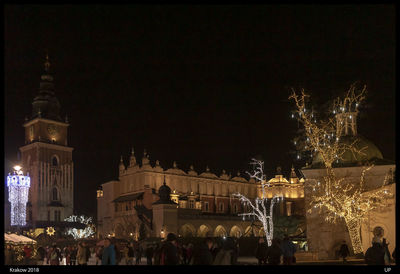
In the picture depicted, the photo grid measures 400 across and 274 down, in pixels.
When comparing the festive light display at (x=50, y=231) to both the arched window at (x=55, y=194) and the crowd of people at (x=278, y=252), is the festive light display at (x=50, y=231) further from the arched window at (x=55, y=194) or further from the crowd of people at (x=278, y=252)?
the crowd of people at (x=278, y=252)

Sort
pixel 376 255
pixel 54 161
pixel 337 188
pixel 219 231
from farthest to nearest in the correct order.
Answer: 1. pixel 54 161
2. pixel 219 231
3. pixel 337 188
4. pixel 376 255

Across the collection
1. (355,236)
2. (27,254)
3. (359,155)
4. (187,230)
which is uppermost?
(359,155)

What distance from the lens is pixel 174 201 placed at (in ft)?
182

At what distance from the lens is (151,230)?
153 feet

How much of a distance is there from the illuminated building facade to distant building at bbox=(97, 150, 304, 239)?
5.13 meters

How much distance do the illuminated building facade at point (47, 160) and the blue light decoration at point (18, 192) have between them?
24.9 metres

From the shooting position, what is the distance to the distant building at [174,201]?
4906 centimetres

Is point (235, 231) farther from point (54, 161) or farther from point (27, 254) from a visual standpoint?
point (27, 254)

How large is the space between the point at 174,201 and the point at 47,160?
80.2 feet

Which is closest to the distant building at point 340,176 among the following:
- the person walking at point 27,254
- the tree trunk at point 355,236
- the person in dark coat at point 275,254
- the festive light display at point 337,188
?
the festive light display at point 337,188

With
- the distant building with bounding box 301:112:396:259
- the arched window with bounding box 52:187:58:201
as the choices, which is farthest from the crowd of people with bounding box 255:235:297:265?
the arched window with bounding box 52:187:58:201

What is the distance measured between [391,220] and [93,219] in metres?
61.5

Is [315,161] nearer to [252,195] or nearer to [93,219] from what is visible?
[252,195]

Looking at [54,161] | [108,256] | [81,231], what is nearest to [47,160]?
[54,161]
